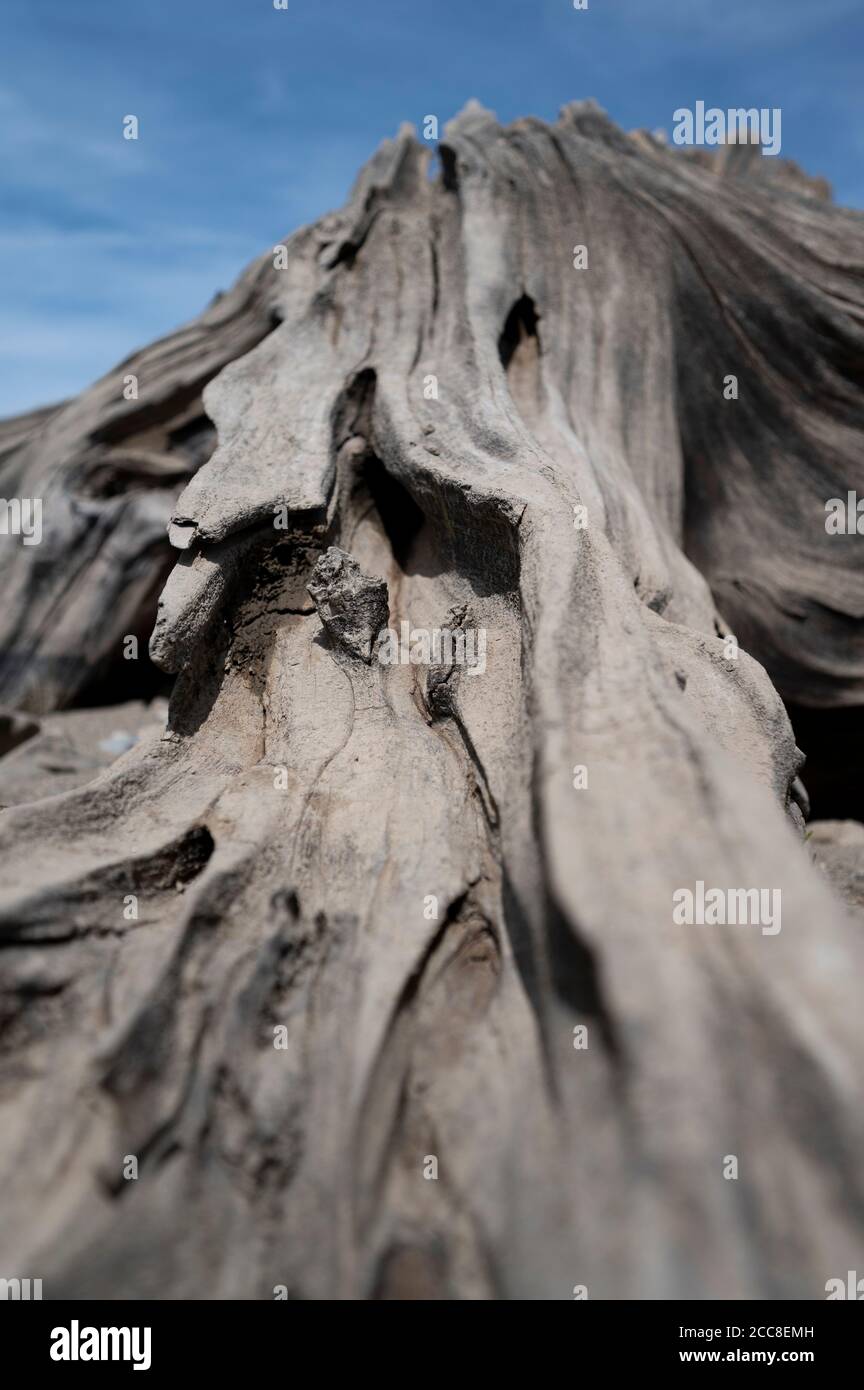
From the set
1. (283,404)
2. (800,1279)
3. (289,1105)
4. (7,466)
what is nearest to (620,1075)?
(800,1279)

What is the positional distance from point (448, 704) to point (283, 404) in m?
1.59

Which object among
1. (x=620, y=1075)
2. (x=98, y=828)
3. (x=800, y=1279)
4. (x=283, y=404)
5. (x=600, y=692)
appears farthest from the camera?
(x=283, y=404)

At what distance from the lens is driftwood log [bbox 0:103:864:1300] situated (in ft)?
4.20

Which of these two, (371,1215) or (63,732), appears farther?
(63,732)

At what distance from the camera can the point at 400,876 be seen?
1.97 metres

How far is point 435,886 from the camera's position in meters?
1.91

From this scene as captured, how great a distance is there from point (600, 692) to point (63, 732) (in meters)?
4.02

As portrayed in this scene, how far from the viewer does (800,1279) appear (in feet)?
3.76

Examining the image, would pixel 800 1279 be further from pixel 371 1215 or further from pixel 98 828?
pixel 98 828

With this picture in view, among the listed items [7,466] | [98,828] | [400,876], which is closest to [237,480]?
[98,828]

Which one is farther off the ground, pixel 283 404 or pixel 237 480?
pixel 283 404

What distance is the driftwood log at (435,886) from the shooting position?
4.20 ft

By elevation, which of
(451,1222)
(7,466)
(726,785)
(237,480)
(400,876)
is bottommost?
(451,1222)

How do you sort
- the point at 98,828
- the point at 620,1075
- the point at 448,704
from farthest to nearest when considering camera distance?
1. the point at 448,704
2. the point at 98,828
3. the point at 620,1075
